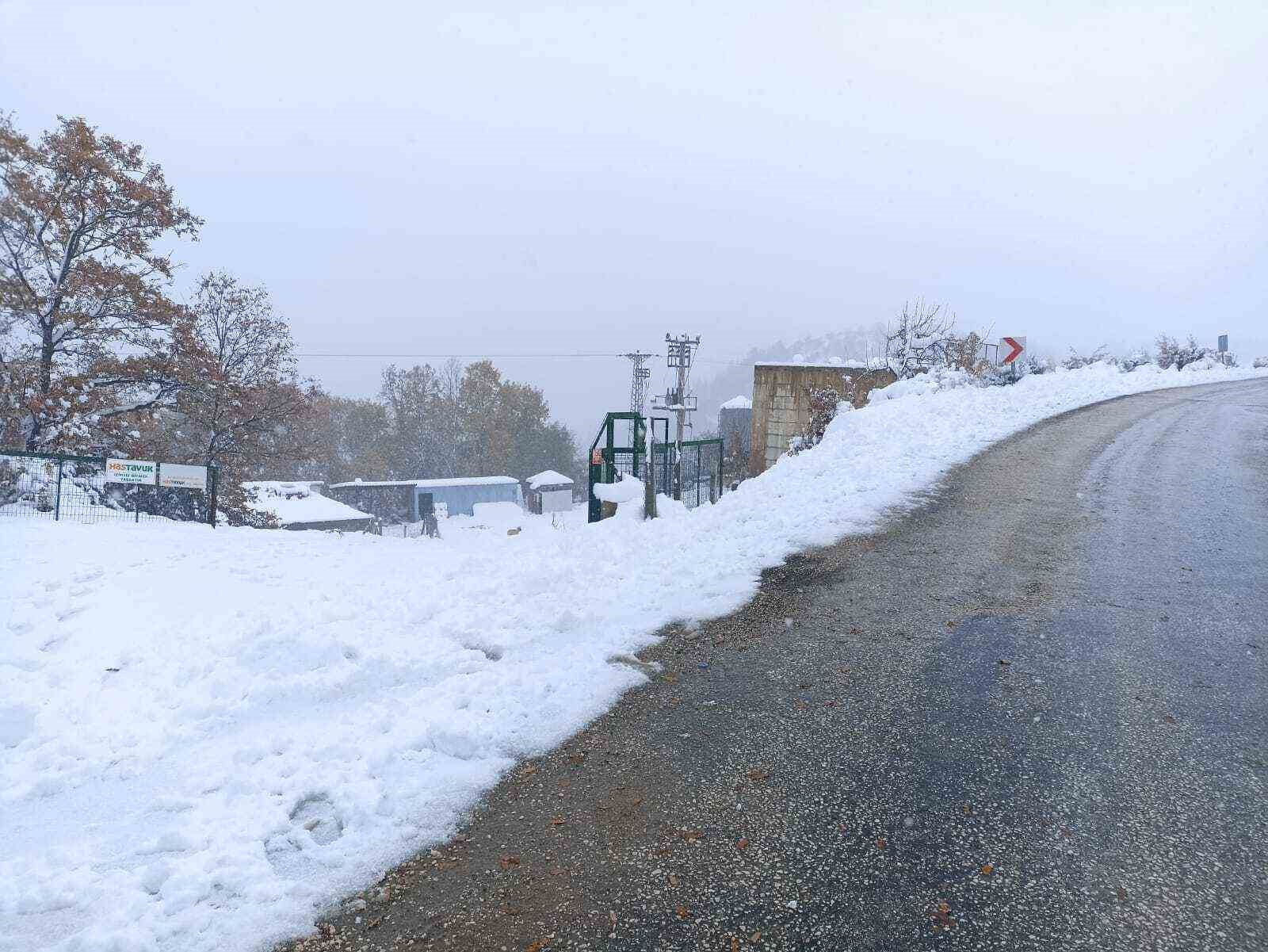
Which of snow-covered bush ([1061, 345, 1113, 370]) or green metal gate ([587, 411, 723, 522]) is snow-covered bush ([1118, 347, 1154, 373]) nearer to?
snow-covered bush ([1061, 345, 1113, 370])

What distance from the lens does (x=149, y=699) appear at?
16.6 feet

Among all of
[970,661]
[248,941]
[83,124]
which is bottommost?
[248,941]

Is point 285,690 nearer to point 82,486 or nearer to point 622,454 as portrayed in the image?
point 622,454

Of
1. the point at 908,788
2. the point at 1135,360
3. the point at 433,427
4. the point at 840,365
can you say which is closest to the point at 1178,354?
the point at 1135,360

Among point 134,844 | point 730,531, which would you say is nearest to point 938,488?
point 730,531

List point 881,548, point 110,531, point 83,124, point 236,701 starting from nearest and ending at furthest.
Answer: point 236,701 → point 881,548 → point 110,531 → point 83,124

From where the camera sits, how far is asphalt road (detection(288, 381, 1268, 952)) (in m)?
2.88

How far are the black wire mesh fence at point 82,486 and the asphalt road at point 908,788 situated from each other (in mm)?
12266

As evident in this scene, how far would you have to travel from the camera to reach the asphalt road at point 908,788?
288 cm

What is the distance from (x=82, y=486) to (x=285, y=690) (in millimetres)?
11740

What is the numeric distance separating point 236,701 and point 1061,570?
Result: 24.1 ft

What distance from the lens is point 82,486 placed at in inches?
530

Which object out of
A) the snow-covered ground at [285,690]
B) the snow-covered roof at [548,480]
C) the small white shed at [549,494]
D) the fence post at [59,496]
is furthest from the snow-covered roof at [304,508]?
the snow-covered ground at [285,690]

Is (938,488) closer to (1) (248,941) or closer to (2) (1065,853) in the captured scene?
(2) (1065,853)
